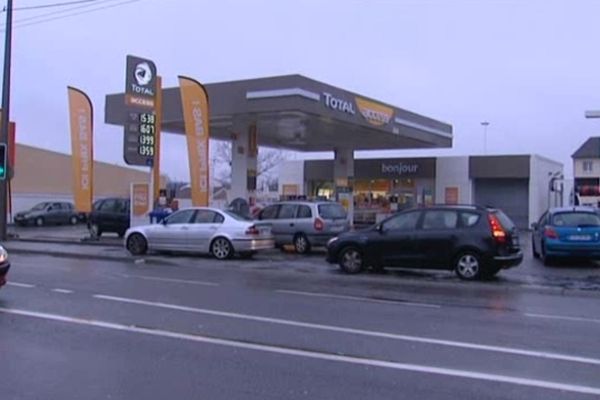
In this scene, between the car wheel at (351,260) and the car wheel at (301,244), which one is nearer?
the car wheel at (351,260)

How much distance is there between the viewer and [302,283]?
14.0 metres

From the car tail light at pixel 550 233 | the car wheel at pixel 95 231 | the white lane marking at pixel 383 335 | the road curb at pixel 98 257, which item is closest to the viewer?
the white lane marking at pixel 383 335

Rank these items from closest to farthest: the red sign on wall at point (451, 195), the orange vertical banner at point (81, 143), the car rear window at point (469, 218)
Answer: the car rear window at point (469, 218) → the orange vertical banner at point (81, 143) → the red sign on wall at point (451, 195)

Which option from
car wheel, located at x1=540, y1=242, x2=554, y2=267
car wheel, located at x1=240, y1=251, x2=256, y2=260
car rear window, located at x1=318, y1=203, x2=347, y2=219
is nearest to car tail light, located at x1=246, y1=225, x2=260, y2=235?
car wheel, located at x1=240, y1=251, x2=256, y2=260

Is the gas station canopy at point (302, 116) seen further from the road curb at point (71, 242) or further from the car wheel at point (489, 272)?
the car wheel at point (489, 272)

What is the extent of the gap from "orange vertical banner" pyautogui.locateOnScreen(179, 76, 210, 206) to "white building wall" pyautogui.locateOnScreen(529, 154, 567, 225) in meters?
21.5

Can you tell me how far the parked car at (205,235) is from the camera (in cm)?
1878

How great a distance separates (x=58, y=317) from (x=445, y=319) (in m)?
5.16

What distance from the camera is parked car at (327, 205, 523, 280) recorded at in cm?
1457

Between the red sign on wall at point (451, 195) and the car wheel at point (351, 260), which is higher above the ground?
the red sign on wall at point (451, 195)

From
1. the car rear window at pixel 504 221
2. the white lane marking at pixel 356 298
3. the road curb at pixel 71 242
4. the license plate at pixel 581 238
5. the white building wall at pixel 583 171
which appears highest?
the white building wall at pixel 583 171

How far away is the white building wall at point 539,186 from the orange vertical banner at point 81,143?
23.8 meters

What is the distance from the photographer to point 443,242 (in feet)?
48.8

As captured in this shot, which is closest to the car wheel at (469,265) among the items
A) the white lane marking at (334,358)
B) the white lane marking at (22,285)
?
the white lane marking at (334,358)
